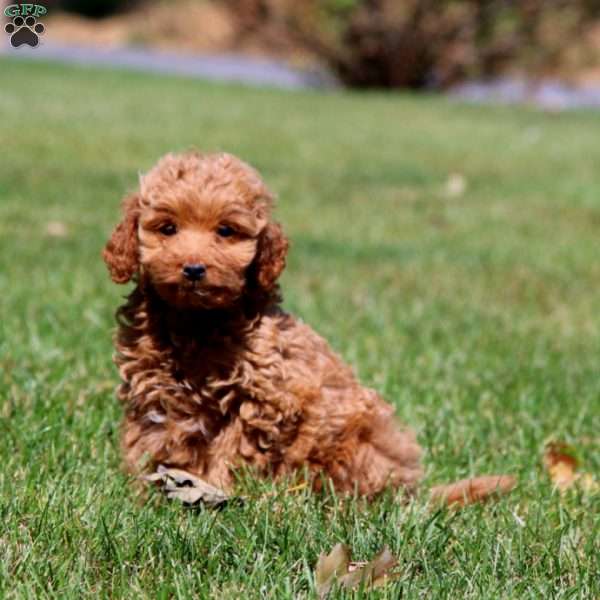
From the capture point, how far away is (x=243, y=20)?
25141mm

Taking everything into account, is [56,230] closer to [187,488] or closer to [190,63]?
[187,488]

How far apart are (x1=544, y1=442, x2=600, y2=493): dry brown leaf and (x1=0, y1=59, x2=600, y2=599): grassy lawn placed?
6cm

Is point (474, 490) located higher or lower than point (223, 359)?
lower

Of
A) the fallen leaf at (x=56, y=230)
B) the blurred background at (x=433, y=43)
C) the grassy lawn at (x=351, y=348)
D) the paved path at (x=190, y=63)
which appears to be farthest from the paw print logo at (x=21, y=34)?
the blurred background at (x=433, y=43)

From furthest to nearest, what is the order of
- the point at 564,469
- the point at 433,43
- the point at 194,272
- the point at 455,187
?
the point at 433,43, the point at 455,187, the point at 564,469, the point at 194,272

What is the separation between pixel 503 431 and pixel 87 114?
419 inches

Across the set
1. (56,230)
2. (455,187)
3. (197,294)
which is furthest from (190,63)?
(197,294)

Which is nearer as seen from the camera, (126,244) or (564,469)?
(126,244)

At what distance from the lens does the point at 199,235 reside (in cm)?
344

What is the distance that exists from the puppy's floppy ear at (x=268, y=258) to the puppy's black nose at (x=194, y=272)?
286mm

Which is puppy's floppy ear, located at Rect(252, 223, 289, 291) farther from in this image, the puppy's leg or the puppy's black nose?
the puppy's leg

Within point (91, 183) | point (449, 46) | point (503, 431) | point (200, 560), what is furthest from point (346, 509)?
point (449, 46)

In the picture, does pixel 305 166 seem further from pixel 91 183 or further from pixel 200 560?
pixel 200 560

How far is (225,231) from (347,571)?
3.52 feet
